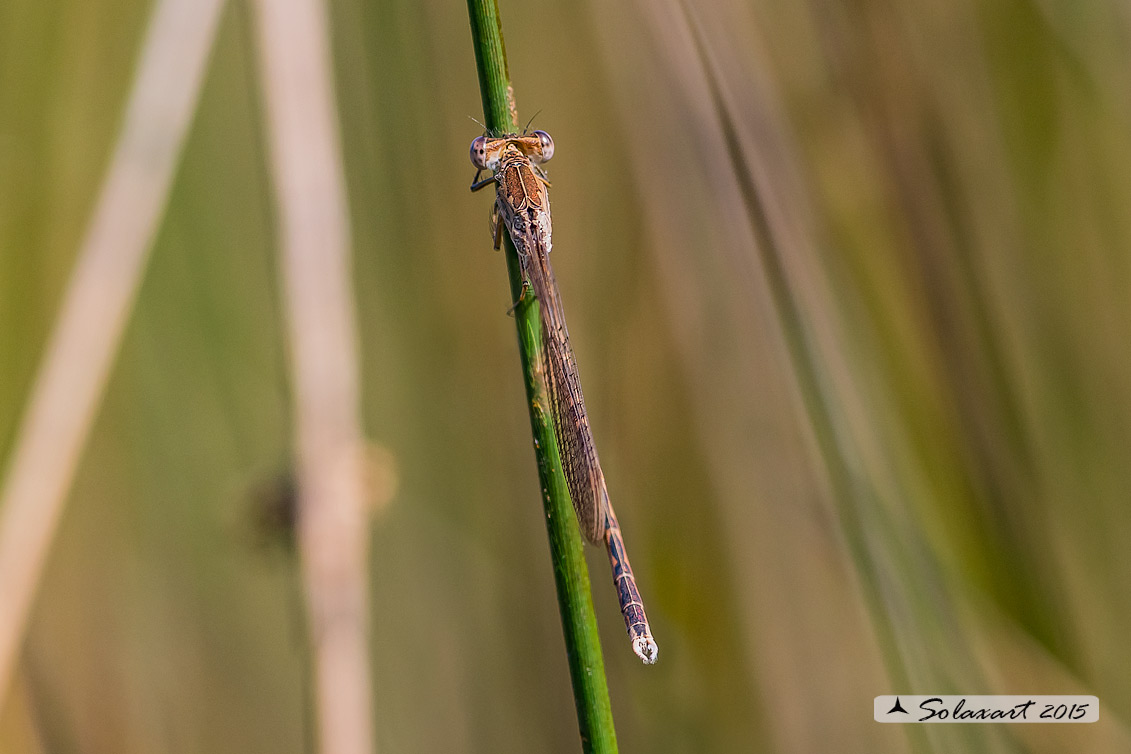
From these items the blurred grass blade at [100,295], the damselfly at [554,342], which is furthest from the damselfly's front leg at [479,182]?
the blurred grass blade at [100,295]

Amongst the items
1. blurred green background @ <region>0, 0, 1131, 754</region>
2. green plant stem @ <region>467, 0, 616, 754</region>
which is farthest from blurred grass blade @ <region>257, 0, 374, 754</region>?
green plant stem @ <region>467, 0, 616, 754</region>

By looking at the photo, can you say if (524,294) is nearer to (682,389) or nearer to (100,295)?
(682,389)

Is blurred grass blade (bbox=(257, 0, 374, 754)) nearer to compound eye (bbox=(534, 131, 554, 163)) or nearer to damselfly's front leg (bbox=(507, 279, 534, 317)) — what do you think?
damselfly's front leg (bbox=(507, 279, 534, 317))

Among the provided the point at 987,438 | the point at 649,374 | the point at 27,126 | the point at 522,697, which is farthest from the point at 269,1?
the point at 987,438

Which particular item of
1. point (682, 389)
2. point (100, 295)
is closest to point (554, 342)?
point (682, 389)

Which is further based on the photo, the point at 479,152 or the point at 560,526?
the point at 479,152

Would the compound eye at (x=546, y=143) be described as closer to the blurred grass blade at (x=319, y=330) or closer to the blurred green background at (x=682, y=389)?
the blurred green background at (x=682, y=389)

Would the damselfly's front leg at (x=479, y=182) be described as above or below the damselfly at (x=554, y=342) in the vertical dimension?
above
